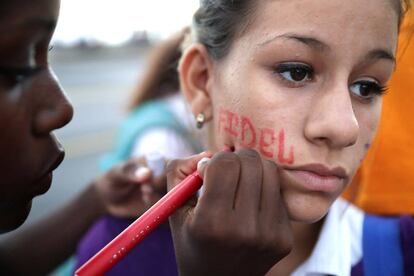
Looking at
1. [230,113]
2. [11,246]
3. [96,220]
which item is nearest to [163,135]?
[96,220]

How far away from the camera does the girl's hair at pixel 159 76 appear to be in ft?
6.52

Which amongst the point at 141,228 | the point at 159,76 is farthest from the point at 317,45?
the point at 159,76

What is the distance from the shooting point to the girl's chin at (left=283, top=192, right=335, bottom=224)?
85cm

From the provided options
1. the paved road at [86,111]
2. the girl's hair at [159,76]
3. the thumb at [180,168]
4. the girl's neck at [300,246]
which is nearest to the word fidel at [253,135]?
the thumb at [180,168]

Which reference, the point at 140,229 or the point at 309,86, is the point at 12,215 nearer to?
the point at 140,229

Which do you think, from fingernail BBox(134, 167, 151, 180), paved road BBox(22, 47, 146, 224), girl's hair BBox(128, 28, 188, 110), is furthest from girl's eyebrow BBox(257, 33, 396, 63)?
paved road BBox(22, 47, 146, 224)

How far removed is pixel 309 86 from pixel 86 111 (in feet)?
22.7

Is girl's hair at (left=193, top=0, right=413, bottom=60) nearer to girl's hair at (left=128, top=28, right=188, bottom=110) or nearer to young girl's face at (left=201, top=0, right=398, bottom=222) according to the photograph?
young girl's face at (left=201, top=0, right=398, bottom=222)

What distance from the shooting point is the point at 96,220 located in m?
1.33

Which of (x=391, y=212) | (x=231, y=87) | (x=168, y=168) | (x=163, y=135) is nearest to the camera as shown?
(x=168, y=168)

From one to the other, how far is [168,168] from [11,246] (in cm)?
71

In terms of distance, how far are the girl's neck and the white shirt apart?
2cm

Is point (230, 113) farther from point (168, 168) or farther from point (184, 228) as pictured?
point (184, 228)

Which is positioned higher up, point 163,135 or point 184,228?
point 184,228
